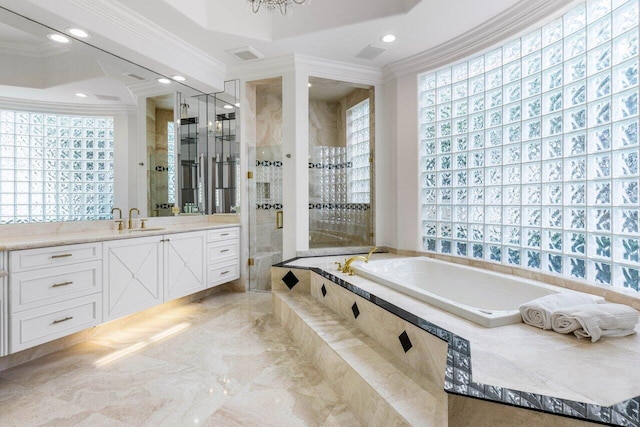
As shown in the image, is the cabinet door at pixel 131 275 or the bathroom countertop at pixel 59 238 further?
the cabinet door at pixel 131 275

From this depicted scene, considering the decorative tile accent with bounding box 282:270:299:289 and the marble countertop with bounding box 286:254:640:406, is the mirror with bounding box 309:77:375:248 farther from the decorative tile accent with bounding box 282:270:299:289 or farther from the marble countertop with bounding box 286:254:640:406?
the marble countertop with bounding box 286:254:640:406

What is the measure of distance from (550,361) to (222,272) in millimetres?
2896

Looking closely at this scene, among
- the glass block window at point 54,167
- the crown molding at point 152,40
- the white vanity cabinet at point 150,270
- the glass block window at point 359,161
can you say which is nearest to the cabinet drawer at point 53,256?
the white vanity cabinet at point 150,270

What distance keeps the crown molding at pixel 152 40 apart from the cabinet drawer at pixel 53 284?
171 cm

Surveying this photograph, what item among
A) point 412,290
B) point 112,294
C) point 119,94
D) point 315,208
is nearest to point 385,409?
point 412,290

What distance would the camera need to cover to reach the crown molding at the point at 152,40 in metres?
2.35

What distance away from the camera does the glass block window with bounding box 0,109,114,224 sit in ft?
6.90

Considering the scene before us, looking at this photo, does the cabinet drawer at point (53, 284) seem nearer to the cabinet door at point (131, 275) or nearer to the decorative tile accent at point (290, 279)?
the cabinet door at point (131, 275)

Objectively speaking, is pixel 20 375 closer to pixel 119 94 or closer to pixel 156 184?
pixel 156 184

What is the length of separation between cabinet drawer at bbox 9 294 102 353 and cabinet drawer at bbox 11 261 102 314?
0.04 meters

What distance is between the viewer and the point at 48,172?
2.30 meters

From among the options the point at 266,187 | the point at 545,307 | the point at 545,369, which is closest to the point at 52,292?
the point at 266,187

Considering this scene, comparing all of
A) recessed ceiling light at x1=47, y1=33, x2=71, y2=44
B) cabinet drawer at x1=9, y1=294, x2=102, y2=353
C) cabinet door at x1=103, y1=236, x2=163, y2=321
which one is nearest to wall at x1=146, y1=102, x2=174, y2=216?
cabinet door at x1=103, y1=236, x2=163, y2=321

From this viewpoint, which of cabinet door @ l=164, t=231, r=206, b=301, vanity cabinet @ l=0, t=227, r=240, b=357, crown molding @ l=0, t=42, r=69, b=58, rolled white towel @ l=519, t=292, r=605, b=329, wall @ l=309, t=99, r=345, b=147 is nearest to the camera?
rolled white towel @ l=519, t=292, r=605, b=329
